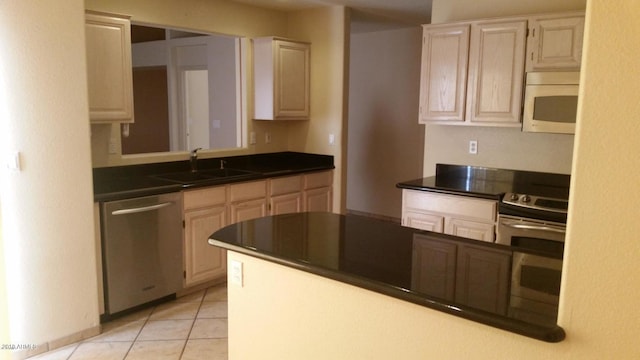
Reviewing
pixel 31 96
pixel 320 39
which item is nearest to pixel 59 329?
pixel 31 96

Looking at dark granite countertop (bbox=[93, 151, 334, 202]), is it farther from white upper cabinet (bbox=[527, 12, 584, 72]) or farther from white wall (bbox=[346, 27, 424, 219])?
white upper cabinet (bbox=[527, 12, 584, 72])

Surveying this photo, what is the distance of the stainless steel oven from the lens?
1.36 meters

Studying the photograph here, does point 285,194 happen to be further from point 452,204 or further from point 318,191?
point 452,204

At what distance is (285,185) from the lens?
4574 mm

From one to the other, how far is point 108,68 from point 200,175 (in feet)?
3.98

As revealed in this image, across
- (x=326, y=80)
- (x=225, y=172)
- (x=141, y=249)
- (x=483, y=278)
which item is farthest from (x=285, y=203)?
(x=483, y=278)

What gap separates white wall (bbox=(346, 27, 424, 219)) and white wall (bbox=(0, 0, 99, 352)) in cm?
412

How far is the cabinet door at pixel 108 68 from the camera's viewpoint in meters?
3.29

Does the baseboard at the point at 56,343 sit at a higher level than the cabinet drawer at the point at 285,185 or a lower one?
lower

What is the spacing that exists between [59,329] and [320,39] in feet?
11.5

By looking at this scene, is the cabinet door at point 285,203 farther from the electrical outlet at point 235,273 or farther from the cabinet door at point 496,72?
the electrical outlet at point 235,273

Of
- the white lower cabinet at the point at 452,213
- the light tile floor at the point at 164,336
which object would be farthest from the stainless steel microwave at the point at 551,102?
the light tile floor at the point at 164,336

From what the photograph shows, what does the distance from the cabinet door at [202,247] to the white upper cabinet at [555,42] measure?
8.61 feet

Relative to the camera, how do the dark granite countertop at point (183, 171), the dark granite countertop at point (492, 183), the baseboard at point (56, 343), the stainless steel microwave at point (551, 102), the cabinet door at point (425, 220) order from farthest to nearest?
the cabinet door at point (425, 220) < the dark granite countertop at point (492, 183) < the dark granite countertop at point (183, 171) < the stainless steel microwave at point (551, 102) < the baseboard at point (56, 343)
